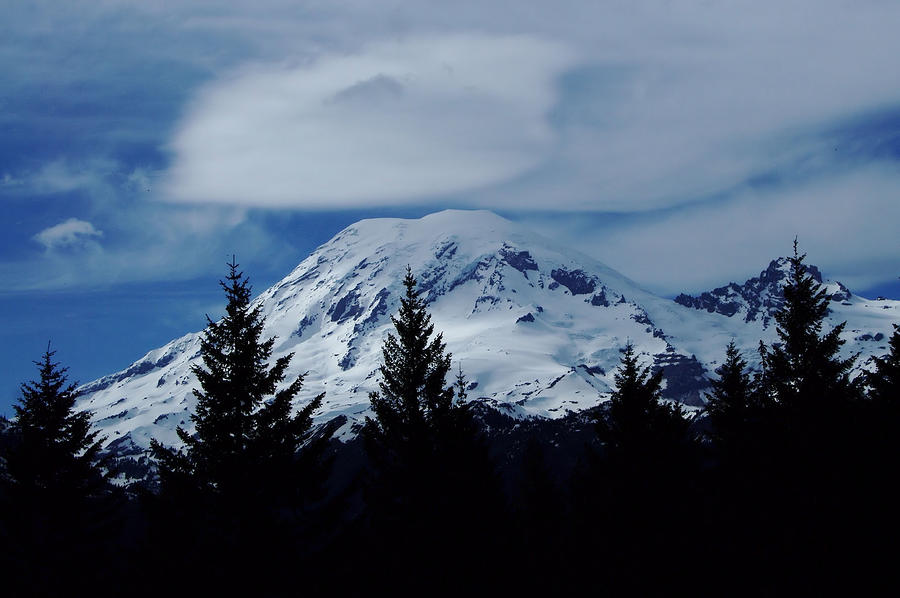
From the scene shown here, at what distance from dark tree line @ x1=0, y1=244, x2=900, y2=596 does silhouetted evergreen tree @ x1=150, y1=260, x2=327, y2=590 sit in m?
0.05

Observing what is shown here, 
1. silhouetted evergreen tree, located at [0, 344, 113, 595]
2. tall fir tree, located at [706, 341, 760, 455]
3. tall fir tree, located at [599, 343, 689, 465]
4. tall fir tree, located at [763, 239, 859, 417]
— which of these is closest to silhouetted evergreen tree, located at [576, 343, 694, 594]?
tall fir tree, located at [599, 343, 689, 465]

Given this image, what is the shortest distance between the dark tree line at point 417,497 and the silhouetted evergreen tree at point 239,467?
0.05m

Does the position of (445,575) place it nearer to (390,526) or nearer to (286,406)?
(390,526)

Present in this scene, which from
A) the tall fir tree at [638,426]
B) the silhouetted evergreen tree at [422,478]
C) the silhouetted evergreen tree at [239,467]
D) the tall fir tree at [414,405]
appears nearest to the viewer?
the silhouetted evergreen tree at [239,467]

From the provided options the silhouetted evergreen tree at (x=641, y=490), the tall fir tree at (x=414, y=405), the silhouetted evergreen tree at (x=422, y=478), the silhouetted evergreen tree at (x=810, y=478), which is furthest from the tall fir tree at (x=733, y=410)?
the tall fir tree at (x=414, y=405)

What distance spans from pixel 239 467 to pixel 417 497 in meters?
4.84

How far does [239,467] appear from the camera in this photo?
22.1m

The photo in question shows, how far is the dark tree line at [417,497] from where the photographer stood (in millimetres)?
22375

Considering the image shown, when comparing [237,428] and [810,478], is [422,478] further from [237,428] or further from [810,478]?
[810,478]

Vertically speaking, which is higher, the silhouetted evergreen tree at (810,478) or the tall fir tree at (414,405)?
the tall fir tree at (414,405)

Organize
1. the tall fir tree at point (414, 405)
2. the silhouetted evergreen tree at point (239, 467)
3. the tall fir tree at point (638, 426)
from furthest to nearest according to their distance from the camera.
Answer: the tall fir tree at point (638, 426)
the tall fir tree at point (414, 405)
the silhouetted evergreen tree at point (239, 467)

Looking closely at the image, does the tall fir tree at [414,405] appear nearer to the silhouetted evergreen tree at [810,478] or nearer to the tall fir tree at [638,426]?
the tall fir tree at [638,426]

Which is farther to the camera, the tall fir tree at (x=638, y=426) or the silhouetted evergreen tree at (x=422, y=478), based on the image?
Result: the tall fir tree at (x=638, y=426)

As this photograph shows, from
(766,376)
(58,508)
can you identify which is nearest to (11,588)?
(58,508)
